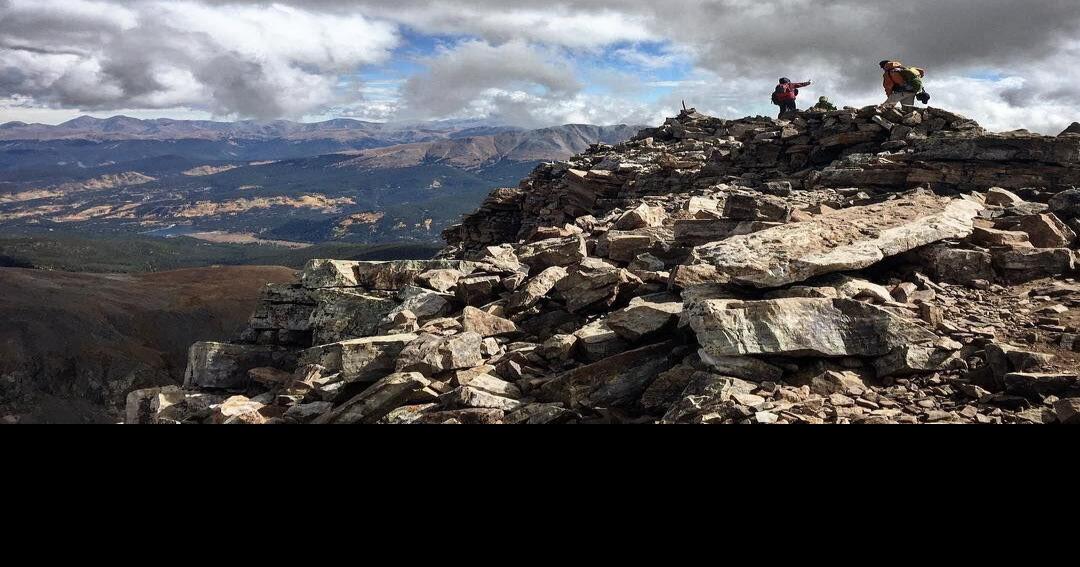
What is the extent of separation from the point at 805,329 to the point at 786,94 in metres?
43.8

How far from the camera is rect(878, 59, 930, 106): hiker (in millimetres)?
36562

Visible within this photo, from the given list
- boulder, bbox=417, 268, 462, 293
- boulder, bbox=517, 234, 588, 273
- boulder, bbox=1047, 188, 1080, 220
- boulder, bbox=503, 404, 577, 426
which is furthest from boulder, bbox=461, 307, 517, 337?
boulder, bbox=1047, 188, 1080, 220

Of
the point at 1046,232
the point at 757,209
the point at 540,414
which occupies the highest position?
the point at 757,209

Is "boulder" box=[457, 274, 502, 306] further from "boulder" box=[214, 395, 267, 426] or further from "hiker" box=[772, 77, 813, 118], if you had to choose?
"hiker" box=[772, 77, 813, 118]

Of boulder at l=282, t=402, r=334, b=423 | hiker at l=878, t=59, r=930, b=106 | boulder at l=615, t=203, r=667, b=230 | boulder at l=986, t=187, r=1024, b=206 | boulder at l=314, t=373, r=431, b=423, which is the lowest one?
boulder at l=282, t=402, r=334, b=423

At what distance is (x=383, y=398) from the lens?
15000 millimetres

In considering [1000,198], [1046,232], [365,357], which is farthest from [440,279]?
[1000,198]

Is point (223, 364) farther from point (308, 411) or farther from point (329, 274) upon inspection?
point (308, 411)

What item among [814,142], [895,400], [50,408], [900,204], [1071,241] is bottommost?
[50,408]

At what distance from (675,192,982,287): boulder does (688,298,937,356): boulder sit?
6.90ft
